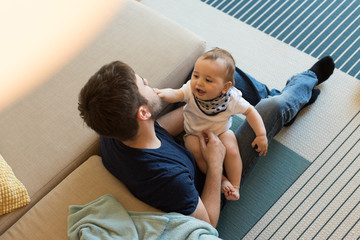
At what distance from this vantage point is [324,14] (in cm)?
219

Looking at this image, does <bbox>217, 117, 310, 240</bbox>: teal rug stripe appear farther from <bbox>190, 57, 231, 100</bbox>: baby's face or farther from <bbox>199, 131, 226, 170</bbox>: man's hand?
<bbox>190, 57, 231, 100</bbox>: baby's face

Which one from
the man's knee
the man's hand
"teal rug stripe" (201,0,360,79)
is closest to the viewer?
the man's hand

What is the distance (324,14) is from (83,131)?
1.60 m

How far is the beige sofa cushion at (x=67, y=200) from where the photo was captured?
3.92 feet

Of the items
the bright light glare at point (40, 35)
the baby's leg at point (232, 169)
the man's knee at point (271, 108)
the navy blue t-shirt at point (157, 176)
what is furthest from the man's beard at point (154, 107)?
the bright light glare at point (40, 35)

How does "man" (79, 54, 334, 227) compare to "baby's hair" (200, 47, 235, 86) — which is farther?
"baby's hair" (200, 47, 235, 86)

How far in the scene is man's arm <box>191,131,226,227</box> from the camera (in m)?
1.27

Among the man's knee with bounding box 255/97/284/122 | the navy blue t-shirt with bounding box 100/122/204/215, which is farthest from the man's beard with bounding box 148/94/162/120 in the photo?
the man's knee with bounding box 255/97/284/122

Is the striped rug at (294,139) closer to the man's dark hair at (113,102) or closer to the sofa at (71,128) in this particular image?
the sofa at (71,128)

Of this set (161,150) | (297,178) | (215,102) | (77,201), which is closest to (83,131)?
(77,201)

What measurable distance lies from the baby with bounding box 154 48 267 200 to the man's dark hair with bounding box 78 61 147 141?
326mm

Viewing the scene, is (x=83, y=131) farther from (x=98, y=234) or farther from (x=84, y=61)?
(x=98, y=234)

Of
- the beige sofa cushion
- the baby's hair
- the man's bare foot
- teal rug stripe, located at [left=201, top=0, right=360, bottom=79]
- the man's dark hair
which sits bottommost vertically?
the beige sofa cushion

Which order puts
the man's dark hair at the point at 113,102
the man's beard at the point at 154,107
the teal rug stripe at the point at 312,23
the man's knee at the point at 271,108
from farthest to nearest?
the teal rug stripe at the point at 312,23 < the man's knee at the point at 271,108 < the man's beard at the point at 154,107 < the man's dark hair at the point at 113,102
